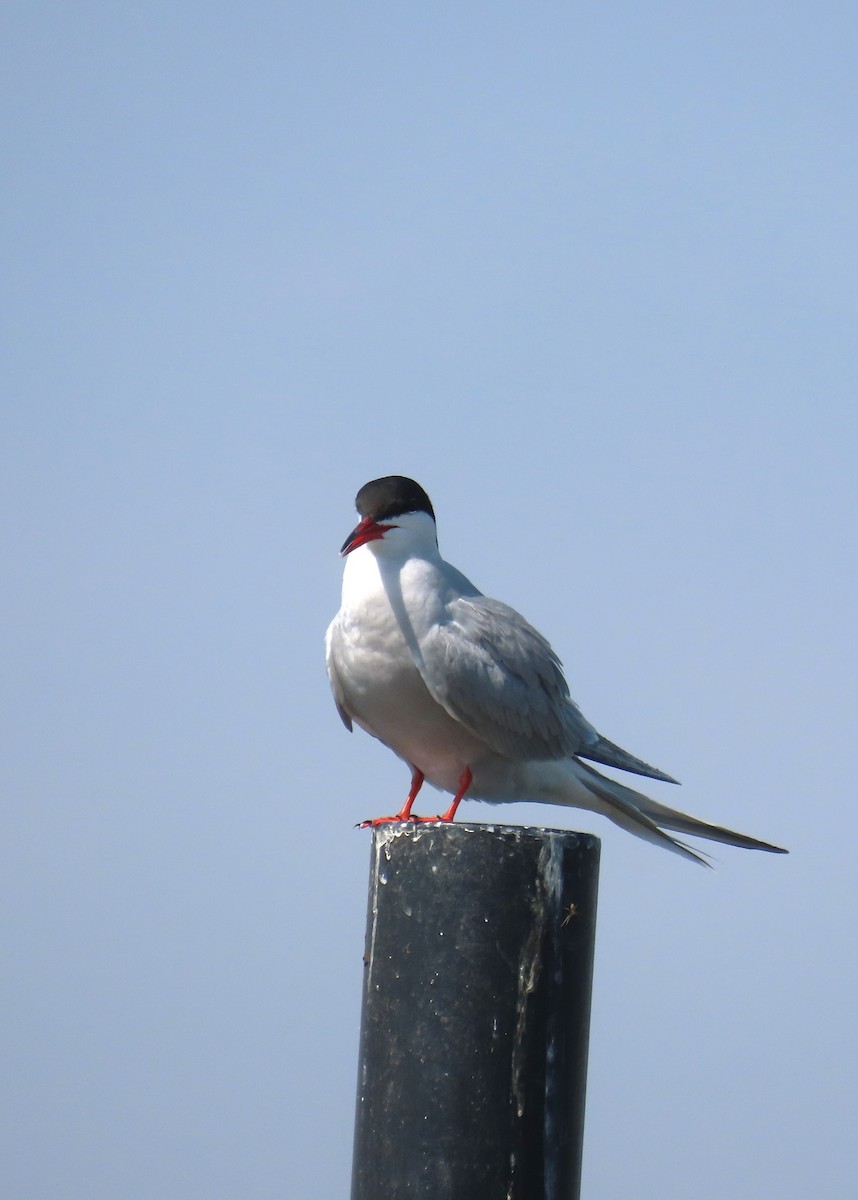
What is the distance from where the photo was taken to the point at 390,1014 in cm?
367

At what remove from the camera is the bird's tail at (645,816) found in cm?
608

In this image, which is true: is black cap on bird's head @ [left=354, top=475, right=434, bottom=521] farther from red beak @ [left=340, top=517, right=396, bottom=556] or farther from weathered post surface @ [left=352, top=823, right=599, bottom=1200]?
weathered post surface @ [left=352, top=823, right=599, bottom=1200]

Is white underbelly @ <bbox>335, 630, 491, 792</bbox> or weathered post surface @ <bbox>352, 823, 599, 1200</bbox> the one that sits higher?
white underbelly @ <bbox>335, 630, 491, 792</bbox>

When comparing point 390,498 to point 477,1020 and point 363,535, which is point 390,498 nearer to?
point 363,535

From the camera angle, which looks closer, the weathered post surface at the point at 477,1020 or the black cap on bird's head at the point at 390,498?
the weathered post surface at the point at 477,1020

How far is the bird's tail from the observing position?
6082 millimetres

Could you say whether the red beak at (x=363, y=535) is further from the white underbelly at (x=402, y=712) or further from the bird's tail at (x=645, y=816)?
the bird's tail at (x=645, y=816)

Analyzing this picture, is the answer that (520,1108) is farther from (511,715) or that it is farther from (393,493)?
(393,493)

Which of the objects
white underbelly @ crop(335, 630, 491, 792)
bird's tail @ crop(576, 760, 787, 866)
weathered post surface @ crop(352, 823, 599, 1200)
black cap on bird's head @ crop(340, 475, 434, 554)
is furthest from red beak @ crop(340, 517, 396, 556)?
weathered post surface @ crop(352, 823, 599, 1200)

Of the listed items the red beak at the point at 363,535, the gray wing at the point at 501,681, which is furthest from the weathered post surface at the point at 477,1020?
the red beak at the point at 363,535

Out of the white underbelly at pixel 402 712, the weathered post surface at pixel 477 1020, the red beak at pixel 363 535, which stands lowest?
the weathered post surface at pixel 477 1020

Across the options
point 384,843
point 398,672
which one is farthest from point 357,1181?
point 398,672

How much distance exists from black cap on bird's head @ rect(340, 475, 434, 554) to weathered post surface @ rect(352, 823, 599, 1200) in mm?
2396

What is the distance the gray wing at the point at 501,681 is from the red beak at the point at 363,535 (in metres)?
0.38
